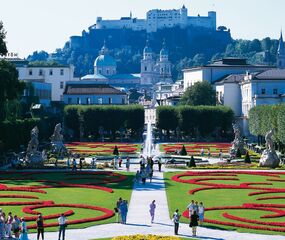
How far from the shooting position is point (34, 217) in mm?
34750

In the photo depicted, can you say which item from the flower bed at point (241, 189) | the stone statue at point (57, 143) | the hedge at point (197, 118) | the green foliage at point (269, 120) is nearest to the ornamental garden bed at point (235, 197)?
the flower bed at point (241, 189)

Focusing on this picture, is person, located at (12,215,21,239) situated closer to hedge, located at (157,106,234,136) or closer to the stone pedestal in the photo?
the stone pedestal

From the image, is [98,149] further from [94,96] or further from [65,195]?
[65,195]

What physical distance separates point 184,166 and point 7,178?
17.3 metres

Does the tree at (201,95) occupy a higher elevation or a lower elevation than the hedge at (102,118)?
higher

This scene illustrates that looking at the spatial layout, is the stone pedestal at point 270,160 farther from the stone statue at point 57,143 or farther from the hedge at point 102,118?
the hedge at point 102,118

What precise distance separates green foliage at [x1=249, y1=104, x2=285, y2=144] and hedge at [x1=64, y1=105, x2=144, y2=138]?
Answer: 21.8 meters

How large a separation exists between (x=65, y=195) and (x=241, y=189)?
1166 cm

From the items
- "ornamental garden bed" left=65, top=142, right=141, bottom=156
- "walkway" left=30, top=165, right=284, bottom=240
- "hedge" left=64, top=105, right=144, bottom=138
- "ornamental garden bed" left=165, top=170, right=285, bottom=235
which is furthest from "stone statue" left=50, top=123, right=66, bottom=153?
"walkway" left=30, top=165, right=284, bottom=240

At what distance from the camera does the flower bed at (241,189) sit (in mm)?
33344

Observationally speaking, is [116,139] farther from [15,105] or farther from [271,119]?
[271,119]

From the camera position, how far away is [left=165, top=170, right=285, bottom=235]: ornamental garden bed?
33688mm

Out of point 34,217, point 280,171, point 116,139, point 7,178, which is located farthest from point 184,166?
point 116,139

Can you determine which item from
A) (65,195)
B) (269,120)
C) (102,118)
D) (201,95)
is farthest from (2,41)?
(201,95)
